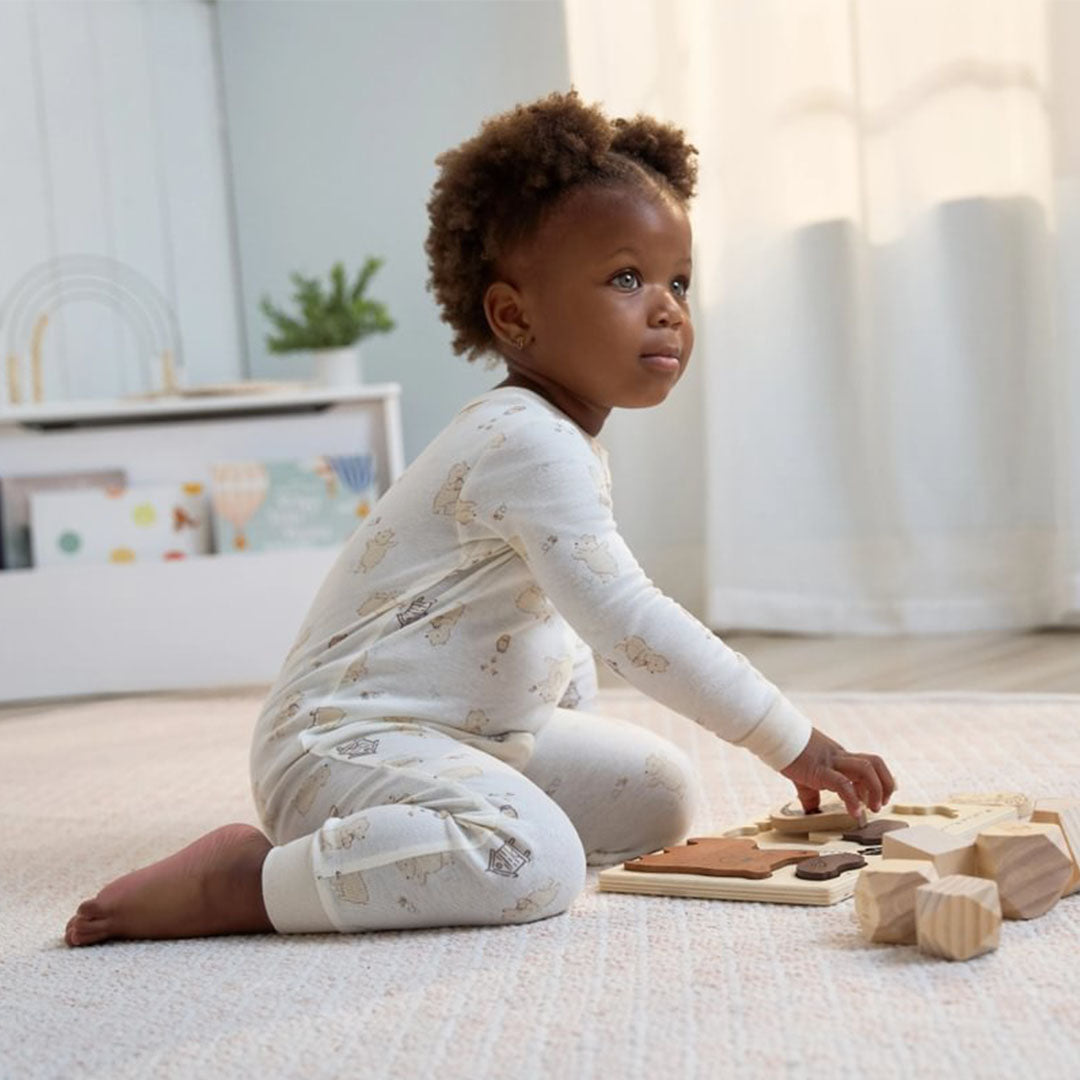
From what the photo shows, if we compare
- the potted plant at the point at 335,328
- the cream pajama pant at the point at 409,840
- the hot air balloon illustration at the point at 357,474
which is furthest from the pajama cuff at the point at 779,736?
the potted plant at the point at 335,328

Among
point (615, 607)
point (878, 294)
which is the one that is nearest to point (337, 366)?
point (878, 294)

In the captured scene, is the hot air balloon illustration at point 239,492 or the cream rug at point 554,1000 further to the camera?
the hot air balloon illustration at point 239,492

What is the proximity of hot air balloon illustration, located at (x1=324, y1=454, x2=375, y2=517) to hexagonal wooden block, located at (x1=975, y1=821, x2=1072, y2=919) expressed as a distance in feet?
4.95

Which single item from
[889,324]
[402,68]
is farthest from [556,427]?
[402,68]

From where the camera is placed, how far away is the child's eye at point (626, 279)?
1017 millimetres

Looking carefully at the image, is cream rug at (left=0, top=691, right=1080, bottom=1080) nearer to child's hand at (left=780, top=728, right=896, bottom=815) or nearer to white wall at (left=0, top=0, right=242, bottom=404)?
child's hand at (left=780, top=728, right=896, bottom=815)

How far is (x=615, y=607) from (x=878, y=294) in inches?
56.1

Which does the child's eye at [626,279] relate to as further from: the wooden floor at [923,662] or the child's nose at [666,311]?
the wooden floor at [923,662]

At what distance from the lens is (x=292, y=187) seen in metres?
2.95

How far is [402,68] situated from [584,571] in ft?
6.92

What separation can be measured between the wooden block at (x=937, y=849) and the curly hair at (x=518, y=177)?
Answer: 0.43 metres

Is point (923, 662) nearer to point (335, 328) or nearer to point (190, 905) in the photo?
point (335, 328)

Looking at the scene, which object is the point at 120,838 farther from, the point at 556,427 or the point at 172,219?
the point at 172,219

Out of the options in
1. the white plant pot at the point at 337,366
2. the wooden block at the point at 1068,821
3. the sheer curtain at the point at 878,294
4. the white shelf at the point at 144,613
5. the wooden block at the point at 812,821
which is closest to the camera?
the wooden block at the point at 1068,821
